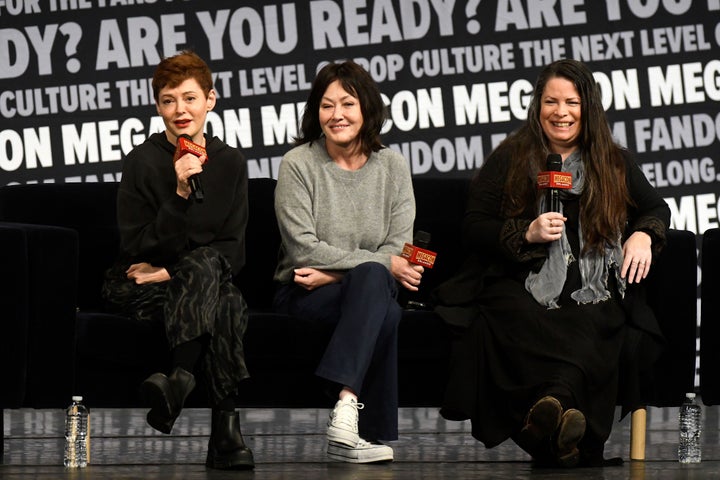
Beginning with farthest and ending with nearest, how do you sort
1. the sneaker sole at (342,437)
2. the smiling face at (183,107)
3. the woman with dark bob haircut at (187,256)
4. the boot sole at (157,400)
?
the smiling face at (183,107) < the sneaker sole at (342,437) < the woman with dark bob haircut at (187,256) < the boot sole at (157,400)

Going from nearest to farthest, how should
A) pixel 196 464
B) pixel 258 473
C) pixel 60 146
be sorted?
pixel 258 473 < pixel 196 464 < pixel 60 146

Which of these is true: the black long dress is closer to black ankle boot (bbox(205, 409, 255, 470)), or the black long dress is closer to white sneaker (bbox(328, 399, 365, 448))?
white sneaker (bbox(328, 399, 365, 448))

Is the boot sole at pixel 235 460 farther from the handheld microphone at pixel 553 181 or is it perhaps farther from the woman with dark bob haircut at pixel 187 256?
the handheld microphone at pixel 553 181

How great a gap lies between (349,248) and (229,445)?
77 centimetres

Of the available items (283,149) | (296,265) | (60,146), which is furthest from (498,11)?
(296,265)

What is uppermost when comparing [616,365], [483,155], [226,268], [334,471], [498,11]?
[498,11]

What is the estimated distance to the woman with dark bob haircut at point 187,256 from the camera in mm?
3240

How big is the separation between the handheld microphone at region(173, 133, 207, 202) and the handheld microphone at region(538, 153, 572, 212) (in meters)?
0.91

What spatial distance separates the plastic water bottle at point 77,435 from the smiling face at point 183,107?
794mm

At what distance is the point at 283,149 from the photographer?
561 centimetres

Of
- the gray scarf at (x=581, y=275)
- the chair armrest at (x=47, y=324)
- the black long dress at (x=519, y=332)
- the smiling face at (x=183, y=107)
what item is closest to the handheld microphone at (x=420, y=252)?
the black long dress at (x=519, y=332)

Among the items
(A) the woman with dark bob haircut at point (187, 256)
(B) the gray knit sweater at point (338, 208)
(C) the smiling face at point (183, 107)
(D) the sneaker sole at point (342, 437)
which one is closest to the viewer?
(A) the woman with dark bob haircut at point (187, 256)

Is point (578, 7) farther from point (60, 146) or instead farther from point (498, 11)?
point (60, 146)

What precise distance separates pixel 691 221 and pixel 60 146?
9.17 feet
